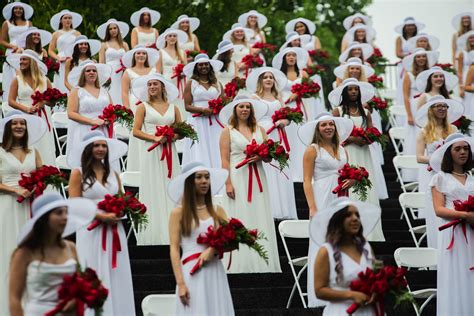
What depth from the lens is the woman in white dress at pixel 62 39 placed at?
21.0 meters

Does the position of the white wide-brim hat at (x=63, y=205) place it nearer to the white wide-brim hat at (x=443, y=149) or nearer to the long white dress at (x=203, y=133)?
the white wide-brim hat at (x=443, y=149)

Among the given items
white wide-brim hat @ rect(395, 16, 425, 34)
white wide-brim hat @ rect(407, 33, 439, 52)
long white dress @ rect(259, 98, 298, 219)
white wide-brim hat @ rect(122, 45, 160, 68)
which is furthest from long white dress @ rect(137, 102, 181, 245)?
white wide-brim hat @ rect(395, 16, 425, 34)

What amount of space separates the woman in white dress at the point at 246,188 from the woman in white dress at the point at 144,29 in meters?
7.31

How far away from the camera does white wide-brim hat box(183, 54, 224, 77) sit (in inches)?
682

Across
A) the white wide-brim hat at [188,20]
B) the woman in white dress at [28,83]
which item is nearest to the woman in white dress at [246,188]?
the woman in white dress at [28,83]

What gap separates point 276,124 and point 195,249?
20.3 ft

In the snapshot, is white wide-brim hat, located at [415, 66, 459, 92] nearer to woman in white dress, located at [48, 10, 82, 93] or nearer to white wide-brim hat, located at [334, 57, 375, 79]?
white wide-brim hat, located at [334, 57, 375, 79]

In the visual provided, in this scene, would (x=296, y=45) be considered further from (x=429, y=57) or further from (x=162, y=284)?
(x=162, y=284)

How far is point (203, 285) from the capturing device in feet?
35.2

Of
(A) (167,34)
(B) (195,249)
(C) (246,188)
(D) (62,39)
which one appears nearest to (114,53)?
(A) (167,34)

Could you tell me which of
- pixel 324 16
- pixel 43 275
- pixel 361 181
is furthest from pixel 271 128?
pixel 324 16

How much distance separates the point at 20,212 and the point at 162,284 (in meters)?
1.89

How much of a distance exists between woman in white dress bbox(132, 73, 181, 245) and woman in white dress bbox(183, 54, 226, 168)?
4.72 ft

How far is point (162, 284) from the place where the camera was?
13430 mm
